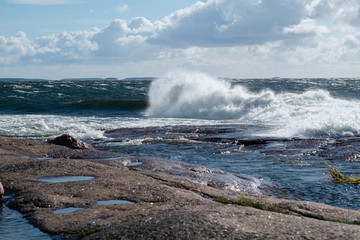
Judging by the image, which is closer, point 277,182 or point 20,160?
point 20,160

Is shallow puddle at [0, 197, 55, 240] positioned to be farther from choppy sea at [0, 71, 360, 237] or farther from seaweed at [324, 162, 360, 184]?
seaweed at [324, 162, 360, 184]

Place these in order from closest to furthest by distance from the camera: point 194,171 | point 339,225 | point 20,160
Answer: point 339,225 < point 20,160 < point 194,171

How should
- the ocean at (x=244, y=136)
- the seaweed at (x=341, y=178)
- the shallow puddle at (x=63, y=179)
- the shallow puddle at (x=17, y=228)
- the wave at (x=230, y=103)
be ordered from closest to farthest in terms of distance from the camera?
→ the shallow puddle at (x=17, y=228), the shallow puddle at (x=63, y=179), the seaweed at (x=341, y=178), the ocean at (x=244, y=136), the wave at (x=230, y=103)

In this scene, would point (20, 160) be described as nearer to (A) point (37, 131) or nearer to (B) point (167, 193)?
(B) point (167, 193)

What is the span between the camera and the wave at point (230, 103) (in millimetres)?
21891

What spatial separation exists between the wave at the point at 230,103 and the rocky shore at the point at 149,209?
1126 cm

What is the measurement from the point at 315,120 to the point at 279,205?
12.1 meters

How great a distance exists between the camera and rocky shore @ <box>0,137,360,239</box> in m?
3.54

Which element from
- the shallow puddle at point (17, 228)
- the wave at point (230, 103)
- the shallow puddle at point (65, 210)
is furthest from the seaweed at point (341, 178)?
the wave at point (230, 103)

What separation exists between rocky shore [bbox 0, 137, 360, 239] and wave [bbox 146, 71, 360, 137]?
11.3 metres

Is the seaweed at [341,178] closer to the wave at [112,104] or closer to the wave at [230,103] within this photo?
the wave at [230,103]

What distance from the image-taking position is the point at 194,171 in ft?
25.8

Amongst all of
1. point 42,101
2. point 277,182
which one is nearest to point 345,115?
point 277,182

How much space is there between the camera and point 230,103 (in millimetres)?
27953
